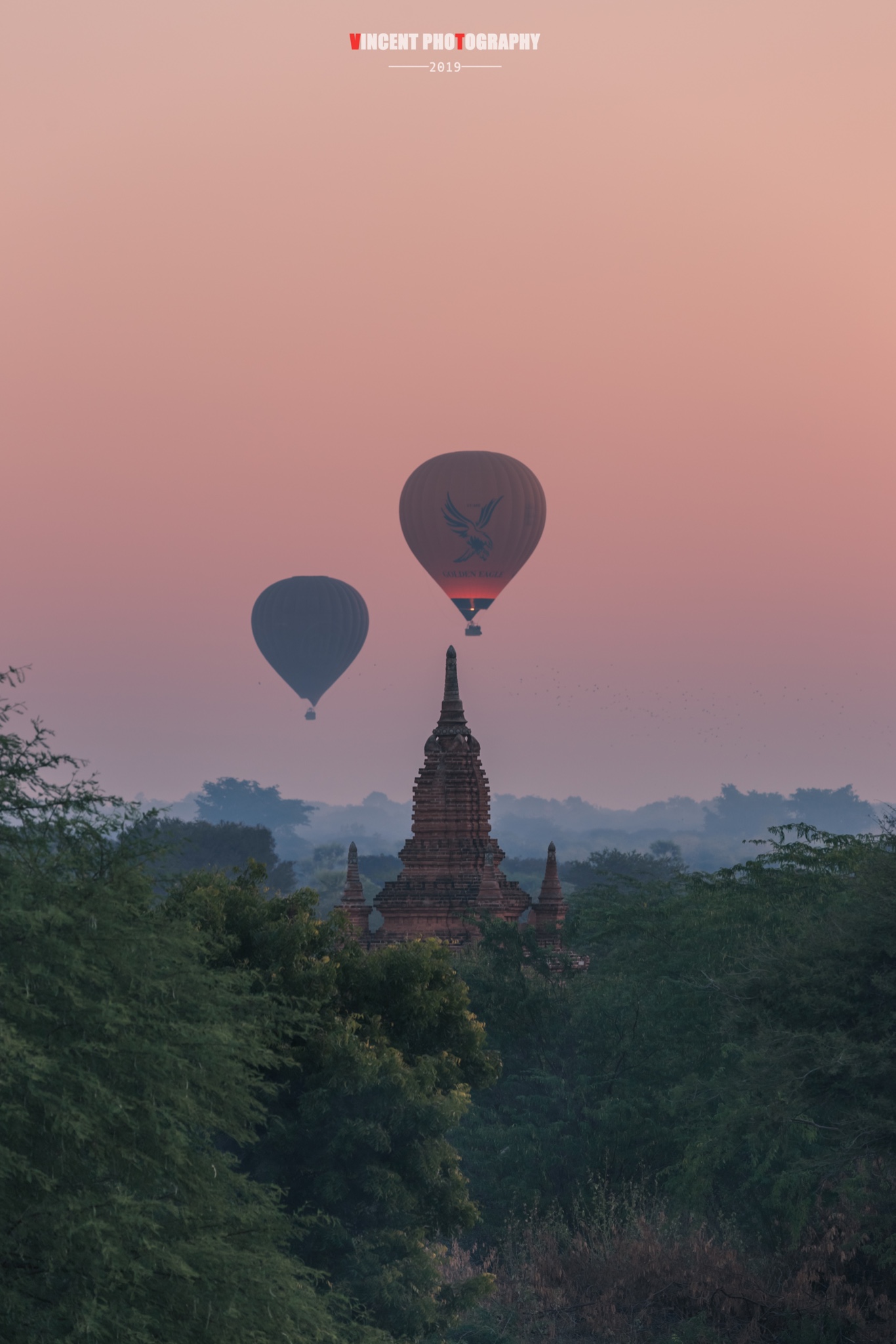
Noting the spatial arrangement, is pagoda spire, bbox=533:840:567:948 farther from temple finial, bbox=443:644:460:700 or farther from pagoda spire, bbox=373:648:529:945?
temple finial, bbox=443:644:460:700

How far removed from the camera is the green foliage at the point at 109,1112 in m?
13.3

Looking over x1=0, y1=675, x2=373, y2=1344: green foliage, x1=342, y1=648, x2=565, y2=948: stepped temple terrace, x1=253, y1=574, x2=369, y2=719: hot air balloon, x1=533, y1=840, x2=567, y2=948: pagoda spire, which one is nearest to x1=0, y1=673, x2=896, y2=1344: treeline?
x1=0, y1=675, x2=373, y2=1344: green foliage

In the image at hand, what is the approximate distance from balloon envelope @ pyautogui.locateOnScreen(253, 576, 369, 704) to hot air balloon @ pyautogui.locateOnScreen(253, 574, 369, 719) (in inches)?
2.4

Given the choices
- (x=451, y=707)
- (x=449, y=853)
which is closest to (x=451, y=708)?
(x=451, y=707)

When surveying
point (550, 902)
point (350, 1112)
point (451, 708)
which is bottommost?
point (350, 1112)

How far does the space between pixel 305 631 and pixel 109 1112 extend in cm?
12273

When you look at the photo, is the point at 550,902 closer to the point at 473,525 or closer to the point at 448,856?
the point at 448,856

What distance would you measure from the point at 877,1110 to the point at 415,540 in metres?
66.1

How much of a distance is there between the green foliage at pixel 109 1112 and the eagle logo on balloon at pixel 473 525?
6929cm

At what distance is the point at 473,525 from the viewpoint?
85.6m

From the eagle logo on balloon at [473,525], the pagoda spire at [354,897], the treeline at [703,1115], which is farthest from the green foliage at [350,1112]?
the eagle logo on balloon at [473,525]

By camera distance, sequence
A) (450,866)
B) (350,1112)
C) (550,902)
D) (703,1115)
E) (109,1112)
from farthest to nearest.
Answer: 1. (550,902)
2. (450,866)
3. (703,1115)
4. (350,1112)
5. (109,1112)

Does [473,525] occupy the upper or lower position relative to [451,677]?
upper

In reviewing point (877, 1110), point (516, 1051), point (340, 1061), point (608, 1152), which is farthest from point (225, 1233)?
point (516, 1051)
